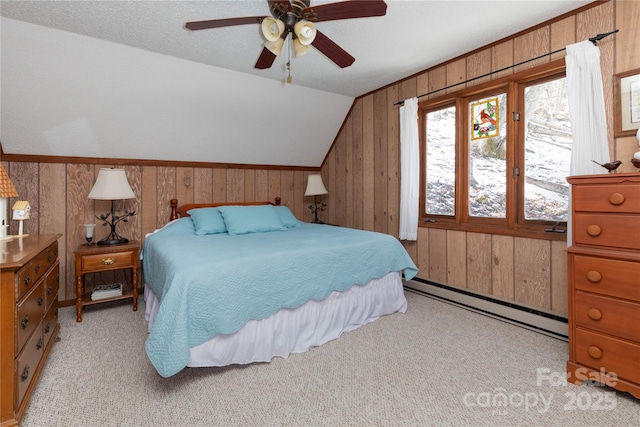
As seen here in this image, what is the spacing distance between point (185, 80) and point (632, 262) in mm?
3591

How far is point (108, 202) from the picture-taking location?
3379mm

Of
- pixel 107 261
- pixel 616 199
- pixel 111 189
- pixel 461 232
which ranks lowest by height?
pixel 107 261

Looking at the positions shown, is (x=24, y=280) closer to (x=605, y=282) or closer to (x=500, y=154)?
(x=605, y=282)

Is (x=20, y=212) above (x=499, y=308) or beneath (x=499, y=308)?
above

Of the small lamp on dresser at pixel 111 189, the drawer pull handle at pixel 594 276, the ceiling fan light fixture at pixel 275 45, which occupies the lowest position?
the drawer pull handle at pixel 594 276

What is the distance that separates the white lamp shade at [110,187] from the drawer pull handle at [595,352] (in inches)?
147

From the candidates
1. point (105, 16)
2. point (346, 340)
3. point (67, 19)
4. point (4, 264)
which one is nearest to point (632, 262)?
point (346, 340)

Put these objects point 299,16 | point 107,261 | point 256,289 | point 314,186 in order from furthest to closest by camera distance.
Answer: point 314,186 < point 107,261 < point 256,289 < point 299,16

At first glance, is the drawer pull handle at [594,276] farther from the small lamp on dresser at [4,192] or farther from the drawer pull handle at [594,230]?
the small lamp on dresser at [4,192]

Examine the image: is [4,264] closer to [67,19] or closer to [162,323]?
[162,323]

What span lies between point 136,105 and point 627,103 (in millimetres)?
3943

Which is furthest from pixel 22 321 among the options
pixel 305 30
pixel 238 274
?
pixel 305 30

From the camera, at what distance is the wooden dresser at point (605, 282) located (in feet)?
5.34

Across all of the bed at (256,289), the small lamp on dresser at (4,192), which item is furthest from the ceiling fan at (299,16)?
the small lamp on dresser at (4,192)
